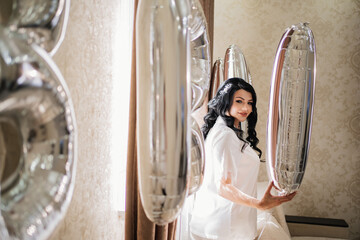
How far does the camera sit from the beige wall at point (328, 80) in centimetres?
293

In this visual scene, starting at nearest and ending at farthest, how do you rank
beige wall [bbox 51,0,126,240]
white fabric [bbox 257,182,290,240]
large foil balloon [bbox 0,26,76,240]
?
large foil balloon [bbox 0,26,76,240] < beige wall [bbox 51,0,126,240] < white fabric [bbox 257,182,290,240]

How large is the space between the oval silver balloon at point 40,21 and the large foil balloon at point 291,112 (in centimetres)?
25

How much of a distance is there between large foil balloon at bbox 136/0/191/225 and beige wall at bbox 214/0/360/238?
2.79 metres

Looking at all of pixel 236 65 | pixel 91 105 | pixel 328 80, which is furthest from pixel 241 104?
pixel 328 80

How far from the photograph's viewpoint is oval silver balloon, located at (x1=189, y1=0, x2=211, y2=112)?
0.37m

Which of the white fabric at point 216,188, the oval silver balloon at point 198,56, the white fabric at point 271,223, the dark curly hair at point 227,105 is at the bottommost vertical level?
the white fabric at point 271,223

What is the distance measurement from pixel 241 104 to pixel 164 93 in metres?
1.10

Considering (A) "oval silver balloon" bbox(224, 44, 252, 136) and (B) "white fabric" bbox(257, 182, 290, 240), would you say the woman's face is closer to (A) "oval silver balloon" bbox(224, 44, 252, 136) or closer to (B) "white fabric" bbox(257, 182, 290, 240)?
(A) "oval silver balloon" bbox(224, 44, 252, 136)

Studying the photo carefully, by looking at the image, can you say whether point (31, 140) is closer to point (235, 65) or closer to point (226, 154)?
point (235, 65)

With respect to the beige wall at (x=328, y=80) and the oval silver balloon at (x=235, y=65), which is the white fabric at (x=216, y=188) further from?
the beige wall at (x=328, y=80)

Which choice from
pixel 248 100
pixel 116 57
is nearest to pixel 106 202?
pixel 116 57

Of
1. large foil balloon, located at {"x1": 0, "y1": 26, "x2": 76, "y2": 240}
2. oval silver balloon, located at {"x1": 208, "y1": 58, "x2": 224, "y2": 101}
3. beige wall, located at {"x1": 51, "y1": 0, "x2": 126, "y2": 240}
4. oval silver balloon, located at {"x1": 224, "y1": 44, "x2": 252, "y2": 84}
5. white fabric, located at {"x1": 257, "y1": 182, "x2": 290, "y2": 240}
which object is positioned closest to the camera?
large foil balloon, located at {"x1": 0, "y1": 26, "x2": 76, "y2": 240}

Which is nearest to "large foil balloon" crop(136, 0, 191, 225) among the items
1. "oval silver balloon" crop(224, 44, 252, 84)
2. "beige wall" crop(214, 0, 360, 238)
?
"oval silver balloon" crop(224, 44, 252, 84)

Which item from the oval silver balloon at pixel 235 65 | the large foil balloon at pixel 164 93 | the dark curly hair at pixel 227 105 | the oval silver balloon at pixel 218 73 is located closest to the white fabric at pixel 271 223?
the dark curly hair at pixel 227 105
